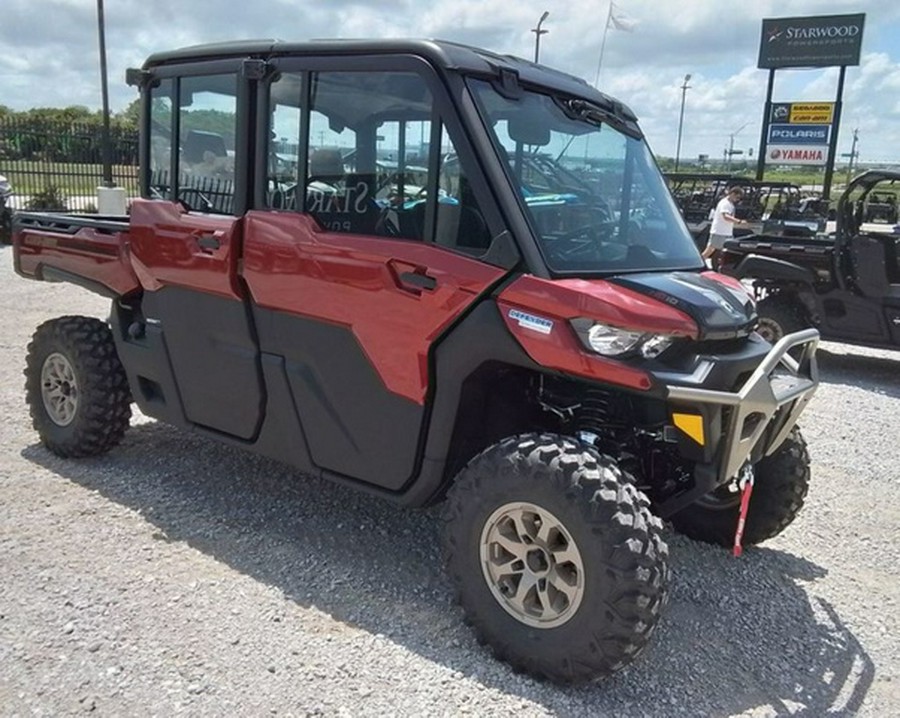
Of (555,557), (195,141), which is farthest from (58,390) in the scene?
(555,557)

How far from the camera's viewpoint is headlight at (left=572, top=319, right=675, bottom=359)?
297 cm

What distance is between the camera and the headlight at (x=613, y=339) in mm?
2967

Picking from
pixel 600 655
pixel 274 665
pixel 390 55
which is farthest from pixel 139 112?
pixel 600 655

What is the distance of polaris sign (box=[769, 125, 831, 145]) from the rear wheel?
21.4m

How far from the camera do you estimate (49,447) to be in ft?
16.6

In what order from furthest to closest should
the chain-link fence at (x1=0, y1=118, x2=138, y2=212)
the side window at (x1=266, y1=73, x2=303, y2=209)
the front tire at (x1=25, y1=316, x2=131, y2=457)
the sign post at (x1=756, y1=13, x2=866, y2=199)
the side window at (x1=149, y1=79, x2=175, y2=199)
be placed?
the sign post at (x1=756, y1=13, x2=866, y2=199) → the chain-link fence at (x1=0, y1=118, x2=138, y2=212) → the front tire at (x1=25, y1=316, x2=131, y2=457) → the side window at (x1=149, y1=79, x2=175, y2=199) → the side window at (x1=266, y1=73, x2=303, y2=209)

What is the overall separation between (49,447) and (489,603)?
10.4 ft

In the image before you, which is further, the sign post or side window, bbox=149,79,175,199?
the sign post

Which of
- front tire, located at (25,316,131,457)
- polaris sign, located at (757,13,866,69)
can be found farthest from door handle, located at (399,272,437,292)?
polaris sign, located at (757,13,866,69)

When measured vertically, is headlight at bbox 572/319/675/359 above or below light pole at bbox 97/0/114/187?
below

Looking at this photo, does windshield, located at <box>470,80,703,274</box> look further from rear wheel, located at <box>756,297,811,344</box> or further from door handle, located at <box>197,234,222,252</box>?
rear wheel, located at <box>756,297,811,344</box>

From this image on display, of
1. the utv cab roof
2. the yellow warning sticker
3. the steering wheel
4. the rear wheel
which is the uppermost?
the utv cab roof

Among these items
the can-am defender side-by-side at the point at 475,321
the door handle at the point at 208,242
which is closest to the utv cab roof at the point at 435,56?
the can-am defender side-by-side at the point at 475,321

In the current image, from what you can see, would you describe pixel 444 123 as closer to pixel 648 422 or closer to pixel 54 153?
pixel 648 422
